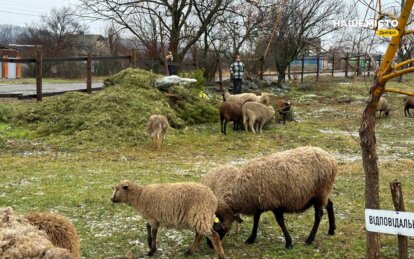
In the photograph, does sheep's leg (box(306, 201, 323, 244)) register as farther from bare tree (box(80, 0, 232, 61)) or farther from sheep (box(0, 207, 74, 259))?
bare tree (box(80, 0, 232, 61))

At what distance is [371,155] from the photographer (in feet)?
14.8

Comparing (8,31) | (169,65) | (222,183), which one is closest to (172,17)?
(169,65)

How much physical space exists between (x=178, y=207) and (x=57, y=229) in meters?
1.84

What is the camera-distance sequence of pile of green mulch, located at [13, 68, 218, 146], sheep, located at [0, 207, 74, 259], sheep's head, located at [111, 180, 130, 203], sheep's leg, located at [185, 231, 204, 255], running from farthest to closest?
pile of green mulch, located at [13, 68, 218, 146] → sheep's head, located at [111, 180, 130, 203] → sheep's leg, located at [185, 231, 204, 255] → sheep, located at [0, 207, 74, 259]

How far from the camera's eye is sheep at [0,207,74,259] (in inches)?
115

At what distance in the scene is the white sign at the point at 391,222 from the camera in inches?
156

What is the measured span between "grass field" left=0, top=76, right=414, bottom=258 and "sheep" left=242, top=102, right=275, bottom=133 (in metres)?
0.36

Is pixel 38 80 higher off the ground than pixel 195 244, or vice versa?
pixel 38 80

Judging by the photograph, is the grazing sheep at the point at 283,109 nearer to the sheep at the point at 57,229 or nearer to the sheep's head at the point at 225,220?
the sheep's head at the point at 225,220

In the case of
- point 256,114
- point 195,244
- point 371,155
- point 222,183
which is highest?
point 371,155

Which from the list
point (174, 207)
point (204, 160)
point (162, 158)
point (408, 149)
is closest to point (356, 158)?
point (408, 149)

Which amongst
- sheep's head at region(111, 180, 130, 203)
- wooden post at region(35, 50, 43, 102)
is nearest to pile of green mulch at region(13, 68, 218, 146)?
wooden post at region(35, 50, 43, 102)

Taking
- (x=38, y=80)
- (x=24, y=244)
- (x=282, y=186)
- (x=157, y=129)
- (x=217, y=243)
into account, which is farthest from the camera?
(x=38, y=80)

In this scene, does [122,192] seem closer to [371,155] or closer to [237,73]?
[371,155]
